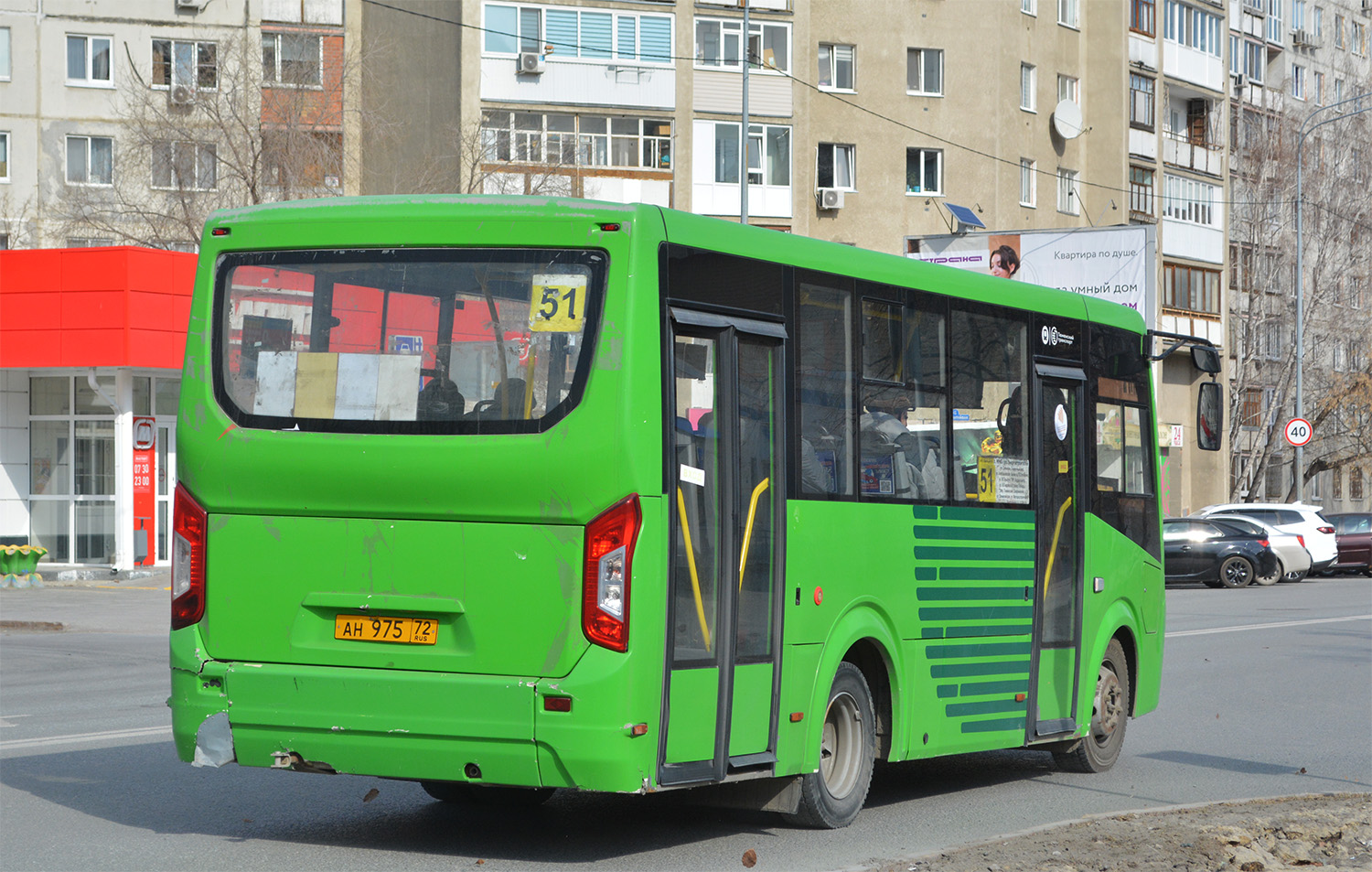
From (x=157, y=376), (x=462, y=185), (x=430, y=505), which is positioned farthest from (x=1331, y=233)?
(x=430, y=505)

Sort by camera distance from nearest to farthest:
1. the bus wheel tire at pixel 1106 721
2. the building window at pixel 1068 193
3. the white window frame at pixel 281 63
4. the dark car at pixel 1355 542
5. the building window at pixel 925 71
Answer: the bus wheel tire at pixel 1106 721 → the white window frame at pixel 281 63 → the dark car at pixel 1355 542 → the building window at pixel 925 71 → the building window at pixel 1068 193

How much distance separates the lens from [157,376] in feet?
107

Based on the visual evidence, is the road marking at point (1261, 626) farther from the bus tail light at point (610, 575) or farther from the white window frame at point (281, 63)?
the white window frame at point (281, 63)

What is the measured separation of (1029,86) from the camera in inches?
2215

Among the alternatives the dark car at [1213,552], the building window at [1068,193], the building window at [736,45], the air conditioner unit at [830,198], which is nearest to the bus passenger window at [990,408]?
the dark car at [1213,552]

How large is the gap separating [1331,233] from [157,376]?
163 ft

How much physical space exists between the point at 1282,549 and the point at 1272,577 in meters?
0.98

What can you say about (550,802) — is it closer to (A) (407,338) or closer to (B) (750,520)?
(B) (750,520)

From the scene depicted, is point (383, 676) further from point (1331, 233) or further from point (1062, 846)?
point (1331, 233)

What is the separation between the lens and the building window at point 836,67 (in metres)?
52.3

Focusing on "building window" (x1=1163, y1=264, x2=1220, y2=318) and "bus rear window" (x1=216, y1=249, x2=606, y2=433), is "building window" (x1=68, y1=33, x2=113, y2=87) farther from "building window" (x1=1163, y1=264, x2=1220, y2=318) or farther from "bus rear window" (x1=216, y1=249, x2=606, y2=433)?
"bus rear window" (x1=216, y1=249, x2=606, y2=433)

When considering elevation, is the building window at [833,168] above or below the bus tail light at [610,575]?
above

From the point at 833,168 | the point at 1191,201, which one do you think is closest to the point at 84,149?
the point at 833,168

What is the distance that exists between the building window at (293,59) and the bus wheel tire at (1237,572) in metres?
22.6
